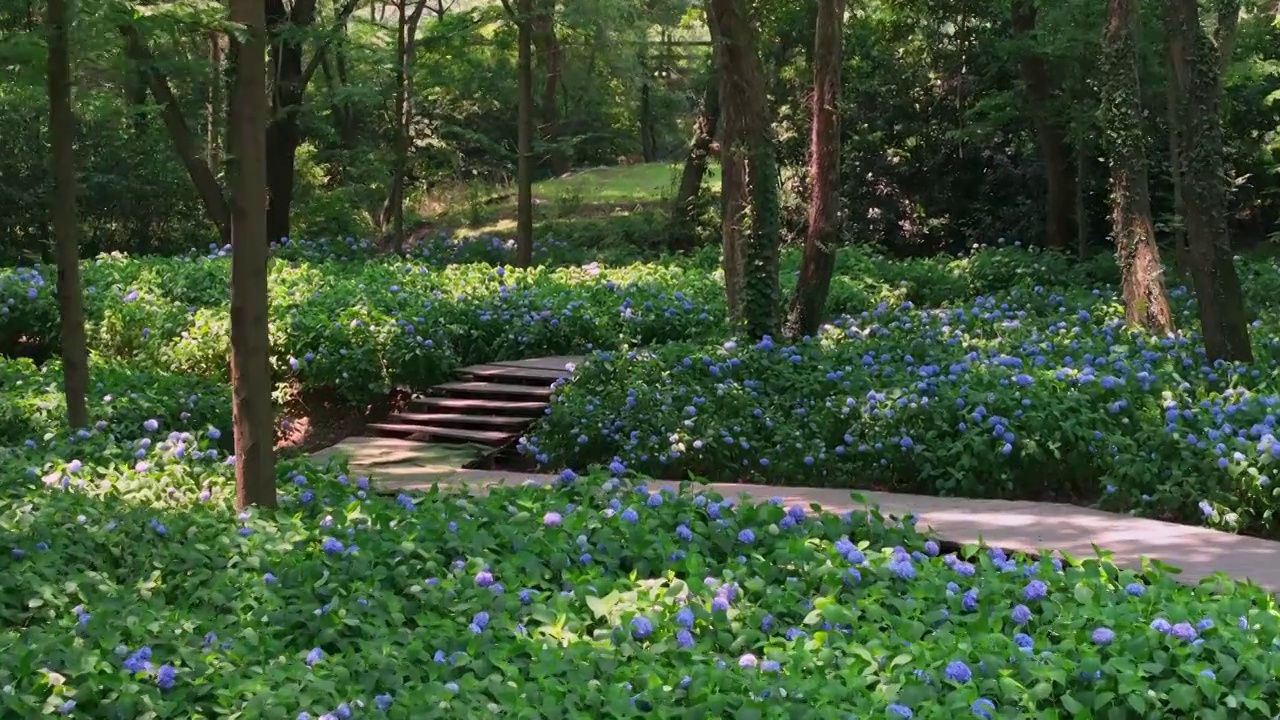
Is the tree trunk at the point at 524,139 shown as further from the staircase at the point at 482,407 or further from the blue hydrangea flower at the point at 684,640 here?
the blue hydrangea flower at the point at 684,640

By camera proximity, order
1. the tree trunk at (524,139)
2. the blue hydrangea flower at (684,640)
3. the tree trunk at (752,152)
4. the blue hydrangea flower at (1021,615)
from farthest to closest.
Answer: the tree trunk at (524,139) < the tree trunk at (752,152) < the blue hydrangea flower at (1021,615) < the blue hydrangea flower at (684,640)

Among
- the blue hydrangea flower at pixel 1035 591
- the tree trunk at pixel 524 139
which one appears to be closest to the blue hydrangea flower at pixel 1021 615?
the blue hydrangea flower at pixel 1035 591

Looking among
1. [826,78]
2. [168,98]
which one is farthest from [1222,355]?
[168,98]

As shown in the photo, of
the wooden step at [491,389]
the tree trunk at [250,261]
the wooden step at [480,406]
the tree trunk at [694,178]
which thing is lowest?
the wooden step at [480,406]

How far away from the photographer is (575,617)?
14.2ft

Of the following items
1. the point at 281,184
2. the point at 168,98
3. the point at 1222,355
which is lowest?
the point at 1222,355

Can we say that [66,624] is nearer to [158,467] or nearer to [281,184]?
[158,467]

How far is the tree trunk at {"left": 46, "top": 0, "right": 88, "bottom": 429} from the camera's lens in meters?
6.74

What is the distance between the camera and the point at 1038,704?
359 cm

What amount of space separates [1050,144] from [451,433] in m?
10.8

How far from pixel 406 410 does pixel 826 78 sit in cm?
455

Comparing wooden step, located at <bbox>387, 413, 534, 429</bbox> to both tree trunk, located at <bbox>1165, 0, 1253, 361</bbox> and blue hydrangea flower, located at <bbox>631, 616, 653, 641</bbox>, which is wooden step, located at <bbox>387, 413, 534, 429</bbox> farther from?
blue hydrangea flower, located at <bbox>631, 616, 653, 641</bbox>

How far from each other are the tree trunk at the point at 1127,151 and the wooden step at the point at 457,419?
5.23 m

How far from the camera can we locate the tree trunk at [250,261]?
500cm
